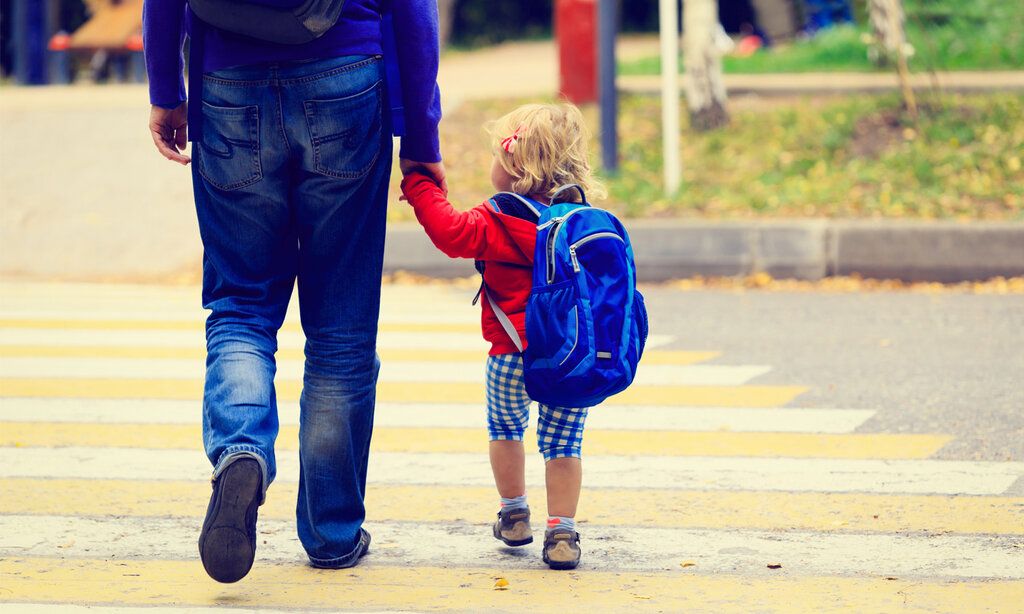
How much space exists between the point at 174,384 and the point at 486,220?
3.04 m

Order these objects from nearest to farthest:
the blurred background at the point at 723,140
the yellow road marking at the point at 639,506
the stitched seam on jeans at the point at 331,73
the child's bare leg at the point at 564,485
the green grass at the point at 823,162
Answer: the stitched seam on jeans at the point at 331,73
the child's bare leg at the point at 564,485
the yellow road marking at the point at 639,506
the green grass at the point at 823,162
the blurred background at the point at 723,140

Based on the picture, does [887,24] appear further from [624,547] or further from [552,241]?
[552,241]

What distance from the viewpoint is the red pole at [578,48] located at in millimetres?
12609

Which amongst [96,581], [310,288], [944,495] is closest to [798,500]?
[944,495]

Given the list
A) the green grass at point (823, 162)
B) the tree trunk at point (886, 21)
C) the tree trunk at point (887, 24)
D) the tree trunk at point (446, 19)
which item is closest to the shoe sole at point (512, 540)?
the green grass at point (823, 162)

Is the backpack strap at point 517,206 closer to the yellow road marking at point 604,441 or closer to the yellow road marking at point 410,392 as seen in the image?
the yellow road marking at point 604,441

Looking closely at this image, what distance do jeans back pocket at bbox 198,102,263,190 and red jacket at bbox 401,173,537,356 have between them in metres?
0.35

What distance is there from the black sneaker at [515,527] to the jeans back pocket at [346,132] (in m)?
0.96

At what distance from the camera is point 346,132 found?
3.34 meters

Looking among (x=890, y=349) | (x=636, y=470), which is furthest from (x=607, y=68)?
(x=636, y=470)

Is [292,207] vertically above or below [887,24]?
below

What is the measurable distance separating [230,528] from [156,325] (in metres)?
4.68

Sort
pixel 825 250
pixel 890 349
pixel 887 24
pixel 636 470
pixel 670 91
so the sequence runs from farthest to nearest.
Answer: pixel 887 24 → pixel 670 91 → pixel 825 250 → pixel 890 349 → pixel 636 470

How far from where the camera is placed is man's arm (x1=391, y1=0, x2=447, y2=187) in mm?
3371
